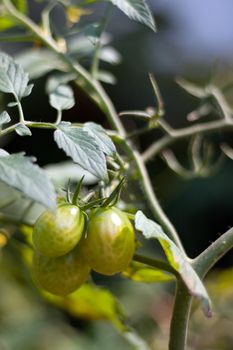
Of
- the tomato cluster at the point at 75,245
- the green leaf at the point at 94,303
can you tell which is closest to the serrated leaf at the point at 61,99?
the tomato cluster at the point at 75,245

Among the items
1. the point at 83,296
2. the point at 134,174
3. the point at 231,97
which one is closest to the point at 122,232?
the point at 134,174

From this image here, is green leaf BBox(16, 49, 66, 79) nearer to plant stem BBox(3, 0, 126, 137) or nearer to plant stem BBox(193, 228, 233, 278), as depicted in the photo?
plant stem BBox(3, 0, 126, 137)

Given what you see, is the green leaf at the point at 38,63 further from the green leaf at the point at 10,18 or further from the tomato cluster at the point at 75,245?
the tomato cluster at the point at 75,245

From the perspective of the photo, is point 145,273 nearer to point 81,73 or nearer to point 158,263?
point 158,263

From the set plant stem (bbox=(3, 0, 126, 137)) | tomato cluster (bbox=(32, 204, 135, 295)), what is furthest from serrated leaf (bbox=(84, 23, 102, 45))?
tomato cluster (bbox=(32, 204, 135, 295))

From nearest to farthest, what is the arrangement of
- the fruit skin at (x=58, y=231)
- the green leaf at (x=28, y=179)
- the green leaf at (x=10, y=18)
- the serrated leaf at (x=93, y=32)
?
the green leaf at (x=28, y=179)
the fruit skin at (x=58, y=231)
the serrated leaf at (x=93, y=32)
the green leaf at (x=10, y=18)

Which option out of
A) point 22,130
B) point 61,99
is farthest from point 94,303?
point 22,130
